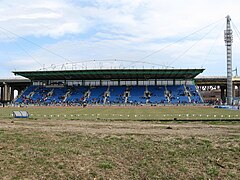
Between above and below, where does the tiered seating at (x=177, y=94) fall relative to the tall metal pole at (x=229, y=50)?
below

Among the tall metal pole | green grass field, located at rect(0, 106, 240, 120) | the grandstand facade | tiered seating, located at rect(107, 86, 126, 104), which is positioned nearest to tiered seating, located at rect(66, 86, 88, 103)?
the grandstand facade

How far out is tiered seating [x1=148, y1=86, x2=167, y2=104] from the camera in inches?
3583

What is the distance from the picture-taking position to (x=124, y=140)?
15.6 m

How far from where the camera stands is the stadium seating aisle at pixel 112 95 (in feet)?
301

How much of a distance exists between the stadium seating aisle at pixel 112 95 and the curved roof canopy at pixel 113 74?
3.69 metres

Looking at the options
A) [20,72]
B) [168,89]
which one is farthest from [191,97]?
[20,72]

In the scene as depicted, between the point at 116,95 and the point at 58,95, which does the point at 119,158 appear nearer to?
the point at 116,95

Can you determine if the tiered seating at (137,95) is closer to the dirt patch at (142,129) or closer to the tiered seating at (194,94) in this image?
the tiered seating at (194,94)

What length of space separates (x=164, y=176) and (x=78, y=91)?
95446mm

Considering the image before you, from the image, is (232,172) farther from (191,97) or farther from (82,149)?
(191,97)

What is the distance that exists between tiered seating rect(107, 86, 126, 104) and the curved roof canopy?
14.2 feet

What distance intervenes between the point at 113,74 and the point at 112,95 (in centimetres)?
806

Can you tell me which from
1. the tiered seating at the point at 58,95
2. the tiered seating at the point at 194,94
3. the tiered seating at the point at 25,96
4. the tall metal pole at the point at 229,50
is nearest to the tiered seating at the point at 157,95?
the tiered seating at the point at 194,94

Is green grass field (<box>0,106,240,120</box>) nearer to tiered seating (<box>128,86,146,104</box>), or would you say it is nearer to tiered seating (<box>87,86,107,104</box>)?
tiered seating (<box>128,86,146,104</box>)
